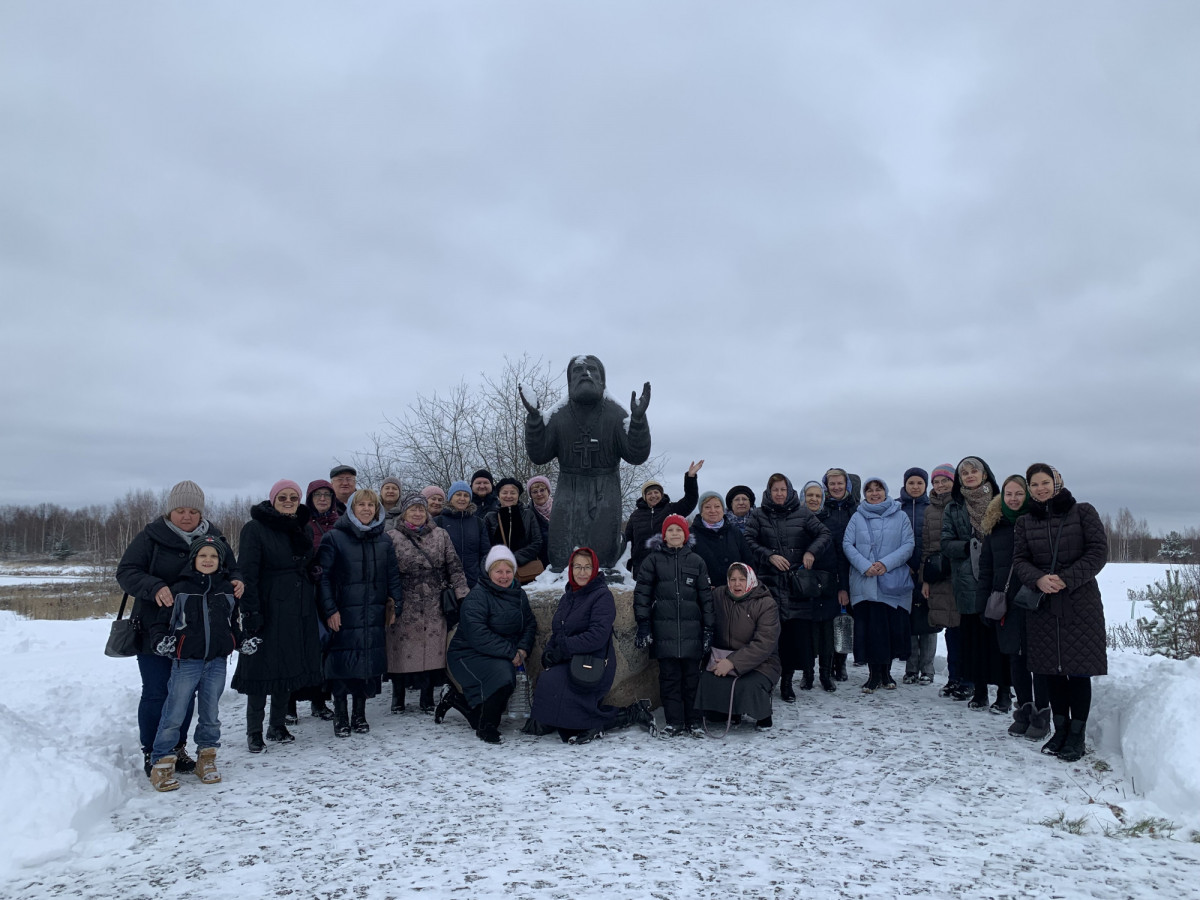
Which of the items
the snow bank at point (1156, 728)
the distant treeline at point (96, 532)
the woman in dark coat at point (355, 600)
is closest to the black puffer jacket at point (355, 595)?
the woman in dark coat at point (355, 600)

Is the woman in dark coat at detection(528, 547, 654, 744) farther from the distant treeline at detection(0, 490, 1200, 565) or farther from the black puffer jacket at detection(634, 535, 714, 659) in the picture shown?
the distant treeline at detection(0, 490, 1200, 565)

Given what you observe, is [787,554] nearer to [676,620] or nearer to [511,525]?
[676,620]

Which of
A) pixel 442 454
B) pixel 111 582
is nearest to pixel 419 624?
pixel 442 454

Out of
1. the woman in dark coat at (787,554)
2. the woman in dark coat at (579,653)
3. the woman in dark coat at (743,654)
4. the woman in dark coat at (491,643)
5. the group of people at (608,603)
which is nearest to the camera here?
the group of people at (608,603)

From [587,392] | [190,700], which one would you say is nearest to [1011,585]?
[587,392]

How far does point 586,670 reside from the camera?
18.7 feet

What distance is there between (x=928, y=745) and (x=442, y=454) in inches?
546

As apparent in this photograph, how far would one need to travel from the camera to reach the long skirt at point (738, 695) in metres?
5.92

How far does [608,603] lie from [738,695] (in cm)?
122

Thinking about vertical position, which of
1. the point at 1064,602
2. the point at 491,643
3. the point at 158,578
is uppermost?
the point at 158,578

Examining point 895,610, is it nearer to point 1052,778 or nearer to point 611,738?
point 1052,778

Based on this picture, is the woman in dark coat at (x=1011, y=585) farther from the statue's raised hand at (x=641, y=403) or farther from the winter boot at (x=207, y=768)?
the winter boot at (x=207, y=768)

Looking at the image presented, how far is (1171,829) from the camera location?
152 inches

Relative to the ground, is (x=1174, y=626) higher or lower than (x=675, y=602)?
lower
